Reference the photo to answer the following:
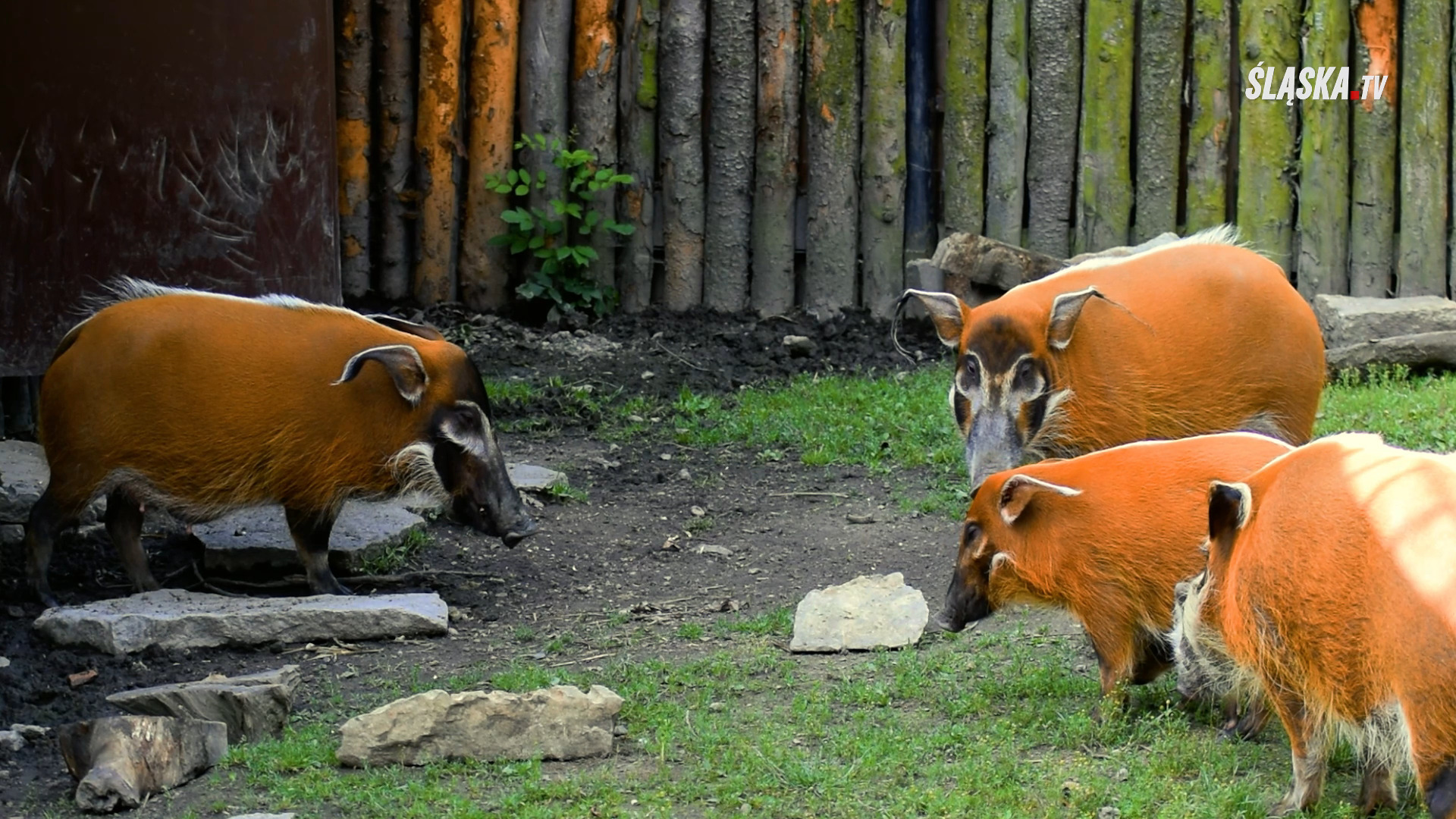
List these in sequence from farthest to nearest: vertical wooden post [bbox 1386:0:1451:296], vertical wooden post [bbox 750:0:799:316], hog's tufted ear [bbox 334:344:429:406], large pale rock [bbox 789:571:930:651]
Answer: vertical wooden post [bbox 750:0:799:316], vertical wooden post [bbox 1386:0:1451:296], hog's tufted ear [bbox 334:344:429:406], large pale rock [bbox 789:571:930:651]

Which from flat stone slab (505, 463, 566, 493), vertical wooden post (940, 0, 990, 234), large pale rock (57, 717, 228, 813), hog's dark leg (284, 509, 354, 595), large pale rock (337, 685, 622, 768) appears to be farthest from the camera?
vertical wooden post (940, 0, 990, 234)

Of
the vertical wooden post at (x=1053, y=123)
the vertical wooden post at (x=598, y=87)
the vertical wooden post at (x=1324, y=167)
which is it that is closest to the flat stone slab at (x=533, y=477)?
the vertical wooden post at (x=598, y=87)

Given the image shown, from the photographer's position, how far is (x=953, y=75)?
10148mm

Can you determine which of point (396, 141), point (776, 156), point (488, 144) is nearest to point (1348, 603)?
point (776, 156)

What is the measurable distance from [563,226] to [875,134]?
2.05 m

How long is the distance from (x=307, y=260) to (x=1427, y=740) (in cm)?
592

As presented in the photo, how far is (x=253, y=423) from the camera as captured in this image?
610cm

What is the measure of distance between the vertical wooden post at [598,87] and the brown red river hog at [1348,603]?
6778mm

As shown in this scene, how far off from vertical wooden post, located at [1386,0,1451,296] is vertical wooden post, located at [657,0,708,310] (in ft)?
14.0

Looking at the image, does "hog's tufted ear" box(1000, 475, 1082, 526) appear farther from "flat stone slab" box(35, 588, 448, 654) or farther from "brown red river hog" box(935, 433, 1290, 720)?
"flat stone slab" box(35, 588, 448, 654)

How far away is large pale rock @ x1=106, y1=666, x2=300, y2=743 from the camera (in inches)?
189

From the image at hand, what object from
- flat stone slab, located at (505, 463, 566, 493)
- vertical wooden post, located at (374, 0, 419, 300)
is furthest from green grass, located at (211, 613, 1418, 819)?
vertical wooden post, located at (374, 0, 419, 300)

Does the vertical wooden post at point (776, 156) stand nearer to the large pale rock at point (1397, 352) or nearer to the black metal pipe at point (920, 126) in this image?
the black metal pipe at point (920, 126)

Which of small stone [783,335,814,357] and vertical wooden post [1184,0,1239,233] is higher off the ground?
vertical wooden post [1184,0,1239,233]
